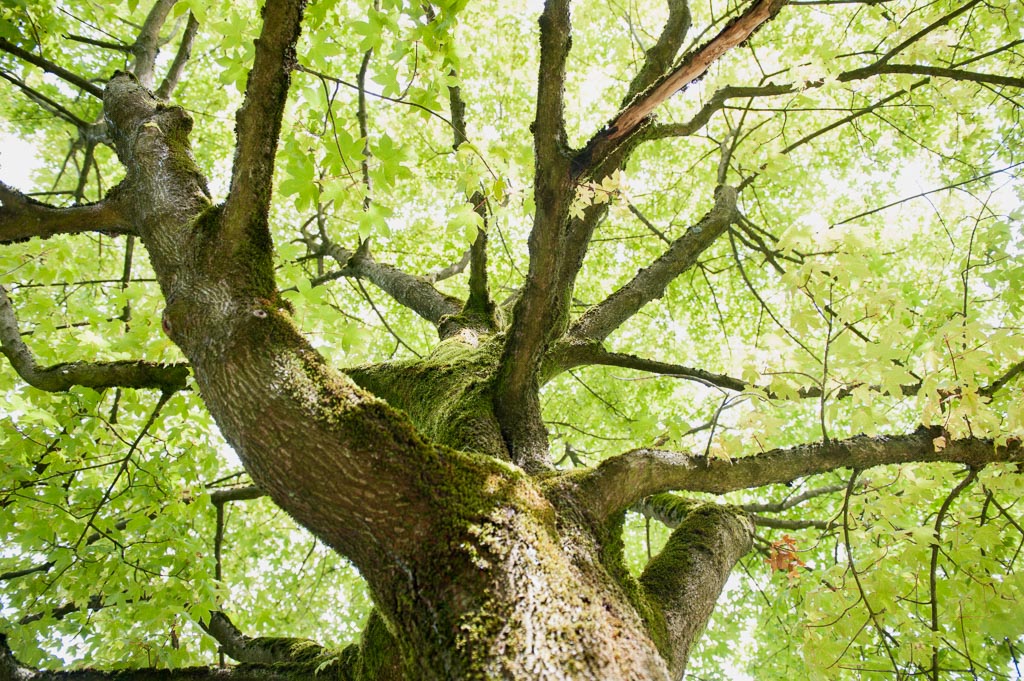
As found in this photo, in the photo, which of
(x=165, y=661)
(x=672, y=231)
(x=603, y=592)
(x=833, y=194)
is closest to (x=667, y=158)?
(x=672, y=231)

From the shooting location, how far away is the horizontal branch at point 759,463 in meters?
2.26

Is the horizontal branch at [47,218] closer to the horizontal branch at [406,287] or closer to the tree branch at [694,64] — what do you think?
the horizontal branch at [406,287]

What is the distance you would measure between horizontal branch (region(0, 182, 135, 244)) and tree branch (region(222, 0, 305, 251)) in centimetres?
106

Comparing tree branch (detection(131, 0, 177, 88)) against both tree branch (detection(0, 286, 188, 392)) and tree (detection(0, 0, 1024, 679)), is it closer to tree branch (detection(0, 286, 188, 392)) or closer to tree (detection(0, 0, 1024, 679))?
tree (detection(0, 0, 1024, 679))

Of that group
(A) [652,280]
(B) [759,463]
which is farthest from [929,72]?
(B) [759,463]

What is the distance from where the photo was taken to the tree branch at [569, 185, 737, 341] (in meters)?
4.11

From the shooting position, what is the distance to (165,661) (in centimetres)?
263

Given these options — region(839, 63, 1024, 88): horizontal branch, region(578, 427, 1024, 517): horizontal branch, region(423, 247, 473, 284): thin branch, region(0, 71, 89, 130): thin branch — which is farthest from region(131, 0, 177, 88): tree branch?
region(839, 63, 1024, 88): horizontal branch

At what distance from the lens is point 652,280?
425 cm

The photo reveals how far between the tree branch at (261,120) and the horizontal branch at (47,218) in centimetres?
106

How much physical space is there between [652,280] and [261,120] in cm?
296

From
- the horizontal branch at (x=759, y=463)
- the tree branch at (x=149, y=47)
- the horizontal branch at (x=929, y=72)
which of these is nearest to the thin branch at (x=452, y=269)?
the tree branch at (x=149, y=47)

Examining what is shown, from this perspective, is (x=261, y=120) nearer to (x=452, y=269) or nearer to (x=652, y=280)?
(x=652, y=280)

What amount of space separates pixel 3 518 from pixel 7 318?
3.78 feet
